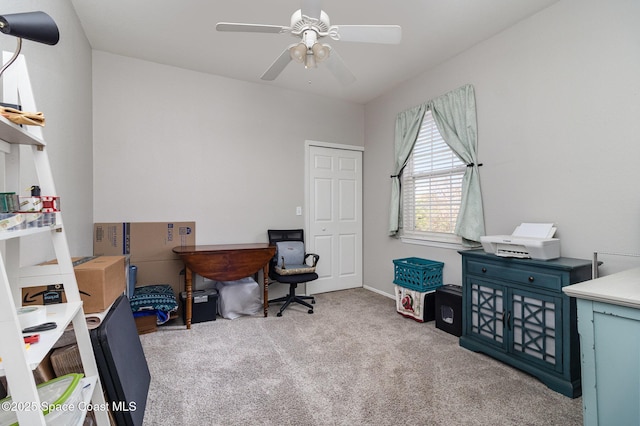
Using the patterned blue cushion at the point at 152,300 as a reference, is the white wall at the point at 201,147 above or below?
above

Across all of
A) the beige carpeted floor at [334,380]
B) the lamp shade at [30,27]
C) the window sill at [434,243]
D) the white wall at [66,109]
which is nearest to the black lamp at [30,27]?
the lamp shade at [30,27]

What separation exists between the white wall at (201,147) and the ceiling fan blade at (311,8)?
2248mm

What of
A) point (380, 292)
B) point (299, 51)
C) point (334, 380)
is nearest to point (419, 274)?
point (380, 292)

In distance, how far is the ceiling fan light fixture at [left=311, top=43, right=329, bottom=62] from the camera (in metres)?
1.75

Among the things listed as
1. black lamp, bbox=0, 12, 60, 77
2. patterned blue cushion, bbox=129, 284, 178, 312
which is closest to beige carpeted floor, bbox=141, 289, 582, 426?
patterned blue cushion, bbox=129, 284, 178, 312

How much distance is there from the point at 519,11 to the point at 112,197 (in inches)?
157

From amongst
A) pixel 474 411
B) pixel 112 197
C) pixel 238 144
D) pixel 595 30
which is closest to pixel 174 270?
pixel 112 197

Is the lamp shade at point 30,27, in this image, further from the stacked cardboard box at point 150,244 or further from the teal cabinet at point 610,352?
the stacked cardboard box at point 150,244

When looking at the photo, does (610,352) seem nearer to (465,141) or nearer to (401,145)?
(465,141)

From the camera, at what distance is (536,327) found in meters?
2.06

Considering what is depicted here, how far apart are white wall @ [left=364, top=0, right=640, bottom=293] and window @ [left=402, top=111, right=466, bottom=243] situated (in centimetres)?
32

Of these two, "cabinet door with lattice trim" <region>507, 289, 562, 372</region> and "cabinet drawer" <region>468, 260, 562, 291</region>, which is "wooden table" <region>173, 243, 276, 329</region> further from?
"cabinet door with lattice trim" <region>507, 289, 562, 372</region>

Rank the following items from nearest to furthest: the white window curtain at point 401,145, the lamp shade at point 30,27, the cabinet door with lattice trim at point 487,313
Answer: the lamp shade at point 30,27 → the cabinet door with lattice trim at point 487,313 → the white window curtain at point 401,145

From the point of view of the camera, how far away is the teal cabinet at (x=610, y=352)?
1.24m
